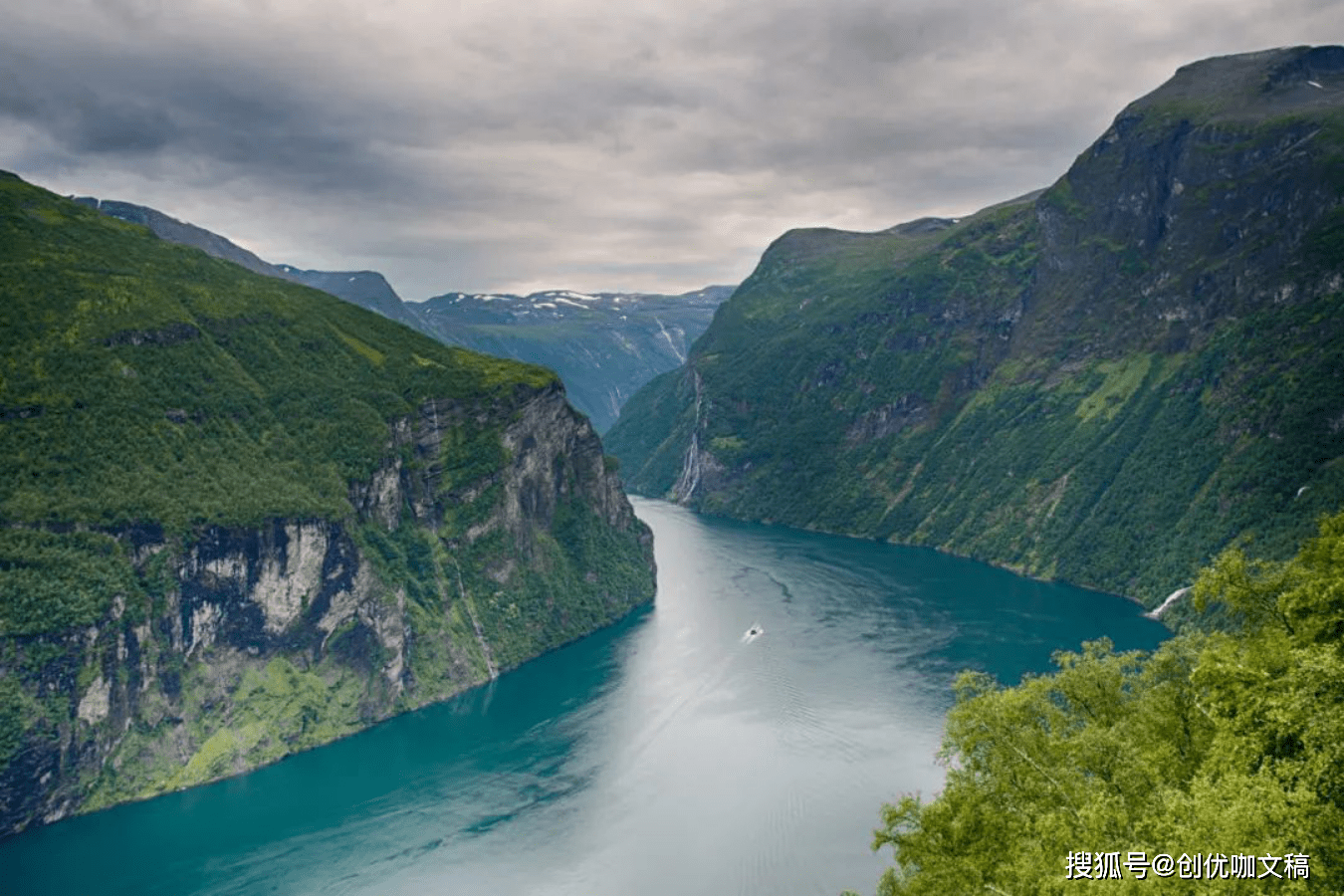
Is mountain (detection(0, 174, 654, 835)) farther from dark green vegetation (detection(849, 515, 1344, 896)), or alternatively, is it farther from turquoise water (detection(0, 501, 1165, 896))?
dark green vegetation (detection(849, 515, 1344, 896))

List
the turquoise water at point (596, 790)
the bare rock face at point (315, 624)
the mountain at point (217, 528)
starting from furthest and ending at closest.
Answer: the mountain at point (217, 528), the bare rock face at point (315, 624), the turquoise water at point (596, 790)

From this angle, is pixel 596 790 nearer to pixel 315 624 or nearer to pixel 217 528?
pixel 315 624

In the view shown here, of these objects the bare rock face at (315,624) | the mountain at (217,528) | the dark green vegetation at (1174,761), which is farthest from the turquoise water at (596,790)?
the dark green vegetation at (1174,761)

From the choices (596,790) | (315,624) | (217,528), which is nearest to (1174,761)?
(596,790)

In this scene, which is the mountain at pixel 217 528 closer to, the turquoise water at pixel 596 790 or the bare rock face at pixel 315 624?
the bare rock face at pixel 315 624

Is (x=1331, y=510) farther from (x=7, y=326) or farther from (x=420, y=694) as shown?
(x=7, y=326)

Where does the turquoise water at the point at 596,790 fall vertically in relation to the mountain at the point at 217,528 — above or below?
below

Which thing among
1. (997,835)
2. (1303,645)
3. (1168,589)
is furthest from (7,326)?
(1168,589)
